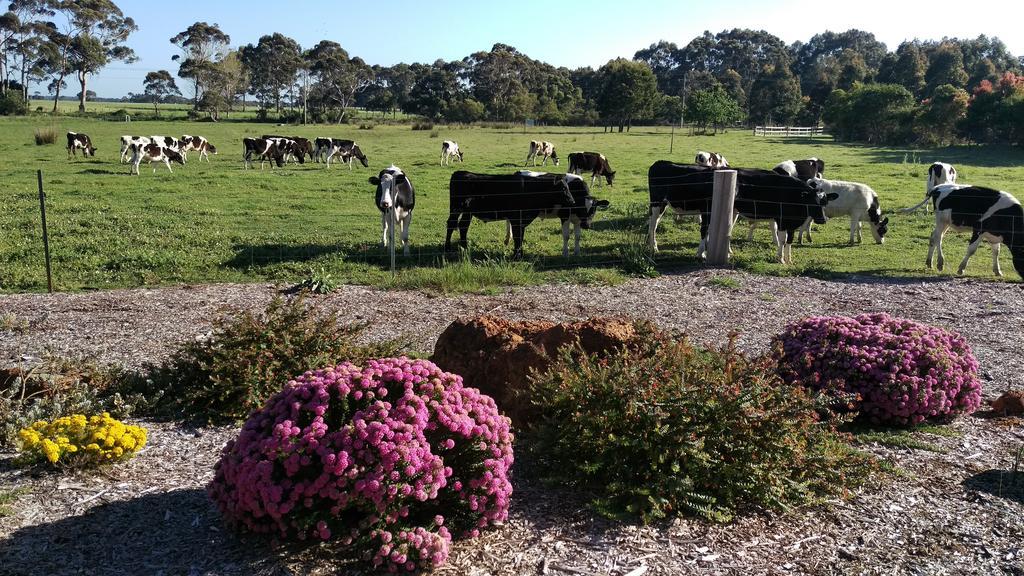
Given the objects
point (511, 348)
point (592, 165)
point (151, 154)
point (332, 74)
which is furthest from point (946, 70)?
point (511, 348)

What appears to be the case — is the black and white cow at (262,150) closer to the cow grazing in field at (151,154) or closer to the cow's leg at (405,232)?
the cow grazing in field at (151,154)

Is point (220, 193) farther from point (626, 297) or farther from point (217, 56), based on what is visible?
point (217, 56)

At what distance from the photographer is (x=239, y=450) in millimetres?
3768

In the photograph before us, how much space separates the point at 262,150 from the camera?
31062mm

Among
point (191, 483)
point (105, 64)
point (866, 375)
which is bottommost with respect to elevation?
point (191, 483)

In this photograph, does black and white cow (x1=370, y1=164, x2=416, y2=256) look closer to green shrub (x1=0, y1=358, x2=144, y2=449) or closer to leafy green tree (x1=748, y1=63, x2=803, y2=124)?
green shrub (x1=0, y1=358, x2=144, y2=449)

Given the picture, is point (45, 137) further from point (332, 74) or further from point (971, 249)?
point (332, 74)

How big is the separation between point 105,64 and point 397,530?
91862 mm

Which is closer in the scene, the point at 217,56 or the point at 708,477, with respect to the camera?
the point at 708,477

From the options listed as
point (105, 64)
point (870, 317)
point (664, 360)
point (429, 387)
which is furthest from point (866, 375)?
point (105, 64)

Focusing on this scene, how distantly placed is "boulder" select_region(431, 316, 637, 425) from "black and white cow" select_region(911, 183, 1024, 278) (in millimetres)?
10508

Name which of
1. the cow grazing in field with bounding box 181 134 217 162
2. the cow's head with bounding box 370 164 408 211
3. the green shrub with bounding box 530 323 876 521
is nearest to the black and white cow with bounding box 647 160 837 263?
the cow's head with bounding box 370 164 408 211

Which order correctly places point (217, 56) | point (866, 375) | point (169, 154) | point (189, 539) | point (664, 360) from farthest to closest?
point (217, 56) → point (169, 154) → point (866, 375) → point (664, 360) → point (189, 539)

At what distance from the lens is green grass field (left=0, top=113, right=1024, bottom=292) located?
1168 cm
